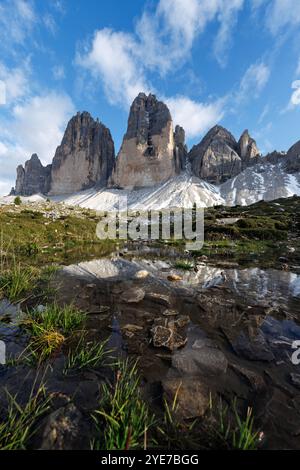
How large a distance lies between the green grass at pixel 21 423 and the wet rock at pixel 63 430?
0.52 feet

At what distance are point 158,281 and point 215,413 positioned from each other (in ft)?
19.4

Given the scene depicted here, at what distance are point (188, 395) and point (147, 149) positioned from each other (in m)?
183

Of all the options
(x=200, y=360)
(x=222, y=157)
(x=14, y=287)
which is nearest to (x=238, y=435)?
(x=200, y=360)

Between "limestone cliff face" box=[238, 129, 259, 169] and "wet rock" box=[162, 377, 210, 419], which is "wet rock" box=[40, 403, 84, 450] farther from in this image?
"limestone cliff face" box=[238, 129, 259, 169]

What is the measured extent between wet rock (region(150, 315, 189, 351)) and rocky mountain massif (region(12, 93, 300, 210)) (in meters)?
141

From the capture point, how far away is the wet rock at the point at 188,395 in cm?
247

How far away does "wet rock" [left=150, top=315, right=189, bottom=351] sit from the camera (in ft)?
12.8

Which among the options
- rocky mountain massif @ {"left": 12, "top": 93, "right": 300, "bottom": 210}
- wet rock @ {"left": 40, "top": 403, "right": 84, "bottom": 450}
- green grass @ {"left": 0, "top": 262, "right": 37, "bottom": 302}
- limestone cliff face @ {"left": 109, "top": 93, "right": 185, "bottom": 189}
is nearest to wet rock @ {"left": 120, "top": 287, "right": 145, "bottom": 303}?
green grass @ {"left": 0, "top": 262, "right": 37, "bottom": 302}

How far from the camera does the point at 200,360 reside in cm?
353

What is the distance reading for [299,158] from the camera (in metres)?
150

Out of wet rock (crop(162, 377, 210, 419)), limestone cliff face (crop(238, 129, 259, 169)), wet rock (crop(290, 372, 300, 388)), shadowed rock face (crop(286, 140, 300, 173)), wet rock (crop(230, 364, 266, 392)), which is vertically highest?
limestone cliff face (crop(238, 129, 259, 169))

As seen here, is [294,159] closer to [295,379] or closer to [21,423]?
[295,379]
